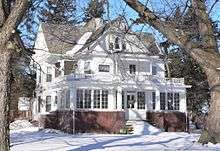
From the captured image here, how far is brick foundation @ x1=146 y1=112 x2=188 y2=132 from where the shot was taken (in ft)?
138

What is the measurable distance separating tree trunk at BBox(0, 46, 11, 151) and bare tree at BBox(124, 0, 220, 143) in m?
6.56

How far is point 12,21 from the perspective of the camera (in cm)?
1153

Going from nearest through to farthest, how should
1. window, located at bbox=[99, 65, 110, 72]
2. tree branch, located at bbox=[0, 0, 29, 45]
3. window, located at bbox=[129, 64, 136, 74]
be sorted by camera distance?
tree branch, located at bbox=[0, 0, 29, 45]
window, located at bbox=[99, 65, 110, 72]
window, located at bbox=[129, 64, 136, 74]

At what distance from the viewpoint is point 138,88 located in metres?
41.9

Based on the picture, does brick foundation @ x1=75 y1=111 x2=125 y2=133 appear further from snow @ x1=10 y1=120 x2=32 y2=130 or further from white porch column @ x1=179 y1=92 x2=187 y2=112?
snow @ x1=10 y1=120 x2=32 y2=130

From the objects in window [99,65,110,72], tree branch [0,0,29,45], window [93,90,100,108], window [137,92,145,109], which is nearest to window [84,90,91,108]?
window [93,90,100,108]

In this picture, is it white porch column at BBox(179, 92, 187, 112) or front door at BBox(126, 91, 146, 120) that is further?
white porch column at BBox(179, 92, 187, 112)

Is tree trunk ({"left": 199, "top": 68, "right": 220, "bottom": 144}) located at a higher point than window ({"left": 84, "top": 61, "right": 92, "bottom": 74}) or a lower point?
lower

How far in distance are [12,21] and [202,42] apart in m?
9.40

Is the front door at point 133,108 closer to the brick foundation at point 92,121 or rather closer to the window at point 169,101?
the brick foundation at point 92,121

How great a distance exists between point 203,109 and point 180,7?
40.8 m

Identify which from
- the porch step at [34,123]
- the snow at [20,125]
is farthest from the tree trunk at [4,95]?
the porch step at [34,123]

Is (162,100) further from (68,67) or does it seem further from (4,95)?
(4,95)

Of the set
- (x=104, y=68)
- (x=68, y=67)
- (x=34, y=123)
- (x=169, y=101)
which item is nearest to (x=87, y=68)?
(x=104, y=68)
